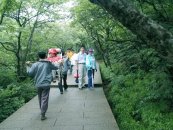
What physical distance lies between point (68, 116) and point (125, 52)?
4432 mm

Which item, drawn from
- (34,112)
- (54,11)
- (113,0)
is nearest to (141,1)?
(34,112)

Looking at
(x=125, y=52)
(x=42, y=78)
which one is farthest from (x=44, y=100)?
(x=125, y=52)

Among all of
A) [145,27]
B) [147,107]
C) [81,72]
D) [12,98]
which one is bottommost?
[12,98]

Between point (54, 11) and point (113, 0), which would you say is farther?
point (54, 11)

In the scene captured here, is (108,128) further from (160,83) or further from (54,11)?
(54,11)

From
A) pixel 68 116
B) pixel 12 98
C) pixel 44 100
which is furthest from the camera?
pixel 12 98

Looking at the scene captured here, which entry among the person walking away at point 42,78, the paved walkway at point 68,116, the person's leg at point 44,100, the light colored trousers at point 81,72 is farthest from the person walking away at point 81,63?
the person's leg at point 44,100

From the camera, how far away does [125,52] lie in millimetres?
12586

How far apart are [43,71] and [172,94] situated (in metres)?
3.83

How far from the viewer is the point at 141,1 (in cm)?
975

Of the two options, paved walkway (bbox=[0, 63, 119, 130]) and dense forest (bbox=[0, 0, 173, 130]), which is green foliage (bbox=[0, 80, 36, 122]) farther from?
paved walkway (bbox=[0, 63, 119, 130])

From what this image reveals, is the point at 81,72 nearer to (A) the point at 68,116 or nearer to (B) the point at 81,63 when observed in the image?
(B) the point at 81,63

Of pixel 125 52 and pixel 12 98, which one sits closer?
pixel 125 52

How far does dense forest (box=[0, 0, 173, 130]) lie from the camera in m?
3.78
